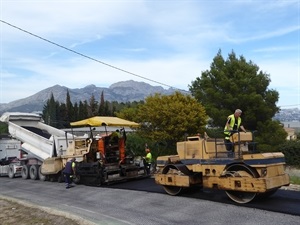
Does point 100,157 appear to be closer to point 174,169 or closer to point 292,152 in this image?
point 174,169

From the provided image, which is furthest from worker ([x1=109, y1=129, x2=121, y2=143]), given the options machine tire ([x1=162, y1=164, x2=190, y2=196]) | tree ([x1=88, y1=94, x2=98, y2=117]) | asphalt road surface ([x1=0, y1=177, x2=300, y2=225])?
tree ([x1=88, y1=94, x2=98, y2=117])

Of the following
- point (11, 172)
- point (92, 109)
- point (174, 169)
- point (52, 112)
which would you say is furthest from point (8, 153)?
point (52, 112)

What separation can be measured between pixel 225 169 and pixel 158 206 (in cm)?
211

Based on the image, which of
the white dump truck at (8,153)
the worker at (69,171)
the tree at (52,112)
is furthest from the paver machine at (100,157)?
the tree at (52,112)

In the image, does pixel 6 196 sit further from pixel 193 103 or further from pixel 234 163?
pixel 193 103

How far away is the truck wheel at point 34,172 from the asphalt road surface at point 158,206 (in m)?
4.27

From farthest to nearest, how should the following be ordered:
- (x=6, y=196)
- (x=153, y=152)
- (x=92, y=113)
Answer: (x=92, y=113)
(x=153, y=152)
(x=6, y=196)

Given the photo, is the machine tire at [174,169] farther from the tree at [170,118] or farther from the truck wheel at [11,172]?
the truck wheel at [11,172]

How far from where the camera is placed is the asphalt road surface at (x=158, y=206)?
901cm

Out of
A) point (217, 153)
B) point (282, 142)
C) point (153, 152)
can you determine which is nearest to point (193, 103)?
point (153, 152)

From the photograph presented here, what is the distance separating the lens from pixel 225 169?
10.7 m

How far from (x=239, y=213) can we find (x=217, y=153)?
8.01 ft

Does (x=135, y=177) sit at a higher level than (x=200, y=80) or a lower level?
lower

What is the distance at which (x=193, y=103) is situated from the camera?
81.4 feet
